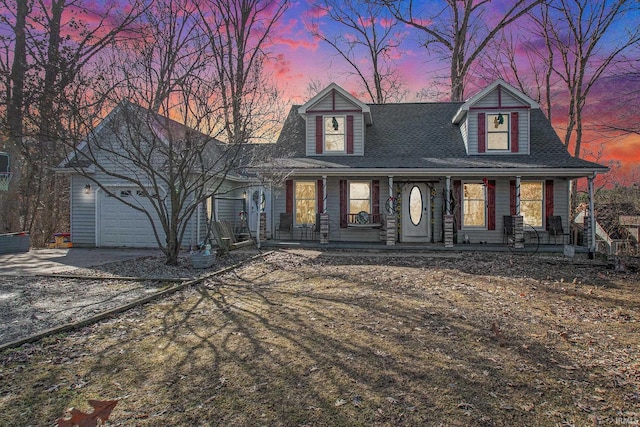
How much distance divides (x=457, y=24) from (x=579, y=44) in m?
6.06

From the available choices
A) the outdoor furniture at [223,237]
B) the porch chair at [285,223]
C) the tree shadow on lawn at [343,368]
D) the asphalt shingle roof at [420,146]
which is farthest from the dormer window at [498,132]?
the tree shadow on lawn at [343,368]

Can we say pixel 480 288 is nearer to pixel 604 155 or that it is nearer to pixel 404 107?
pixel 404 107

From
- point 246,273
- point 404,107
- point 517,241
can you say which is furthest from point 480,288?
point 404,107

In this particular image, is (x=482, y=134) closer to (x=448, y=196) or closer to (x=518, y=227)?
(x=448, y=196)

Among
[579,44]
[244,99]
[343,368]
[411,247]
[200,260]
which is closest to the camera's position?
[343,368]

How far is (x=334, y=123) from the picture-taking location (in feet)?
45.5

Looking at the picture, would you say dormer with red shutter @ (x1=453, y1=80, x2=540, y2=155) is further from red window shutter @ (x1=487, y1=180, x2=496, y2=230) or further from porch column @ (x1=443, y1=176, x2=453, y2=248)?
porch column @ (x1=443, y1=176, x2=453, y2=248)

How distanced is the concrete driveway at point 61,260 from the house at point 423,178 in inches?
205

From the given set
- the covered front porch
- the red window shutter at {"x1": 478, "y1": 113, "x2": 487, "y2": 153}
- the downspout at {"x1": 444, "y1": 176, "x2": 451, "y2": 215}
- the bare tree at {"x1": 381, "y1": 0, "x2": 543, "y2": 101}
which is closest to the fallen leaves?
the covered front porch

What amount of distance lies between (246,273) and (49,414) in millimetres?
5705

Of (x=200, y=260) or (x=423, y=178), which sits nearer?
(x=200, y=260)

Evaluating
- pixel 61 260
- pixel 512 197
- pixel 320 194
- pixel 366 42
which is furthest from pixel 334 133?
pixel 366 42

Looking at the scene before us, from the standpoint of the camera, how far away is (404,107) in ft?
53.1

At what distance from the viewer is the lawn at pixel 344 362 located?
8.86ft
